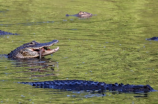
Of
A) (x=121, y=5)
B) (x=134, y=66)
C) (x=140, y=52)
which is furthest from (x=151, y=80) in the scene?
(x=121, y=5)

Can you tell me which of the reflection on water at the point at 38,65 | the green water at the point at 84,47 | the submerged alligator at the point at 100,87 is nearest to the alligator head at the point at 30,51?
the reflection on water at the point at 38,65

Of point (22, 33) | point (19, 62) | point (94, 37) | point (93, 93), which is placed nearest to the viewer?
point (93, 93)

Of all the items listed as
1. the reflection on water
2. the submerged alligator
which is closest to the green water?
the reflection on water

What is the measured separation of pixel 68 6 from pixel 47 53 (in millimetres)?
17192

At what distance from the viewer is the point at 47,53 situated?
42.5 ft

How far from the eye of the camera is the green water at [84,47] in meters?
8.42

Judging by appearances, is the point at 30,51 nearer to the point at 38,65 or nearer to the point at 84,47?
the point at 38,65

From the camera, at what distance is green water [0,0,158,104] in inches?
332

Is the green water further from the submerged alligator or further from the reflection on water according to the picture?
the submerged alligator

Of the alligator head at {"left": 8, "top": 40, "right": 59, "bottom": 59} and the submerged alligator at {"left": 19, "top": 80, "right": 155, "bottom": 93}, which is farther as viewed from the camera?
the alligator head at {"left": 8, "top": 40, "right": 59, "bottom": 59}

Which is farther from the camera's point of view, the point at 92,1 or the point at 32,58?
the point at 92,1

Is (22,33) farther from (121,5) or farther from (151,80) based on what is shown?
(121,5)

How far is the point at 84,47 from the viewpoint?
1472 centimetres

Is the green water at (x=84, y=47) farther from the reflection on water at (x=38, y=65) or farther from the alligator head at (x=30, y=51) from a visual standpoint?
the alligator head at (x=30, y=51)
